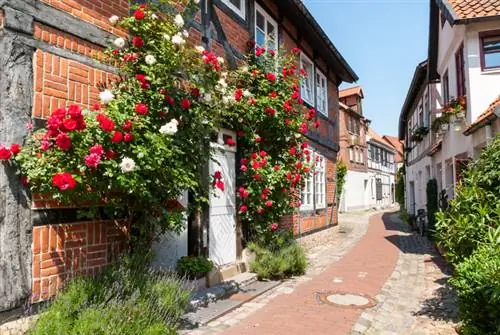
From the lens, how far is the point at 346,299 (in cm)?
608

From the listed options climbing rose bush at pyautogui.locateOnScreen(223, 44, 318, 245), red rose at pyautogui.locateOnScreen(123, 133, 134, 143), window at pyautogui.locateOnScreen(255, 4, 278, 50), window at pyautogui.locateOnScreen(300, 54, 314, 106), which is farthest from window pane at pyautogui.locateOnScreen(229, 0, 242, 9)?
red rose at pyautogui.locateOnScreen(123, 133, 134, 143)

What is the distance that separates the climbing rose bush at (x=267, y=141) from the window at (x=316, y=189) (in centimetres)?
360

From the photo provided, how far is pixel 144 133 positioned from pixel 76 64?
1.07 metres

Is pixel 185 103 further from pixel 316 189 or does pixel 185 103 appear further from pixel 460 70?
pixel 316 189

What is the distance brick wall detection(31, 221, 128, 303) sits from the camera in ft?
Answer: 11.9

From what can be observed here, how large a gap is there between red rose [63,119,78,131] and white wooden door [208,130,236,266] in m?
3.28

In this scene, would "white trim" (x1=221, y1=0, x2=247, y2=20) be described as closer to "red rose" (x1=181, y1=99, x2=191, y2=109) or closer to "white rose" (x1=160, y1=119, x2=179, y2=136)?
"red rose" (x1=181, y1=99, x2=191, y2=109)

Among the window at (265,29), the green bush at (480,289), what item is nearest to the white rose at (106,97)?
the green bush at (480,289)

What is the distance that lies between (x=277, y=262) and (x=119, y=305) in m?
3.89

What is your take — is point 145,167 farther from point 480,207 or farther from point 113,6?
point 480,207

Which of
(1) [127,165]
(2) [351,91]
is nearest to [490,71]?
(1) [127,165]

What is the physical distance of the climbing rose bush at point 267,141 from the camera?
6.78 meters

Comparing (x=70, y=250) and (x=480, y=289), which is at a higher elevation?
(x=70, y=250)

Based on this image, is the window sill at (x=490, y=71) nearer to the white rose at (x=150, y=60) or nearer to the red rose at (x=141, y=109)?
the white rose at (x=150, y=60)
